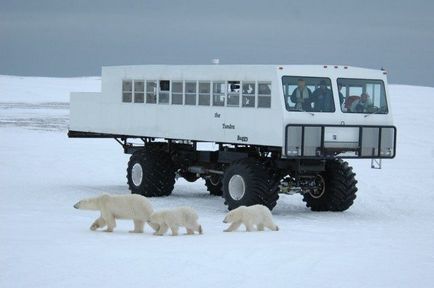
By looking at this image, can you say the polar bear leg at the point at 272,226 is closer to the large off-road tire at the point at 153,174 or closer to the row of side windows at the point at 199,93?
the row of side windows at the point at 199,93

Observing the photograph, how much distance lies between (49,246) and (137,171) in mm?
9014

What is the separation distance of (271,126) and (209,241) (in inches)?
178

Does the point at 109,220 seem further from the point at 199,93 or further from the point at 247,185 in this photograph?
the point at 199,93

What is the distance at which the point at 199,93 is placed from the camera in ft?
67.8

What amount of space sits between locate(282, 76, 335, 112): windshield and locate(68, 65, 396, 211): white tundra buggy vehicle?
0.02 meters

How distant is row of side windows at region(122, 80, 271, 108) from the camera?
19016 millimetres

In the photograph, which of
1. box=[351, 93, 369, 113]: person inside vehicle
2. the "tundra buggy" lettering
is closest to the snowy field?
the "tundra buggy" lettering

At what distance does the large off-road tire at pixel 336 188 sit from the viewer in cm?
1953

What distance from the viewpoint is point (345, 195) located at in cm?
1956

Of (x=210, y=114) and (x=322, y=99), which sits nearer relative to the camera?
(x=322, y=99)

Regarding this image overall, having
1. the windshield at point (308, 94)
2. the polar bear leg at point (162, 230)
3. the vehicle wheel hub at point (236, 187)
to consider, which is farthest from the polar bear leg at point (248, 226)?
the windshield at point (308, 94)

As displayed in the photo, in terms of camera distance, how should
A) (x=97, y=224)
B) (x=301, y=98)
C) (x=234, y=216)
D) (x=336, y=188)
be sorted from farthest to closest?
(x=336, y=188) → (x=301, y=98) → (x=234, y=216) → (x=97, y=224)

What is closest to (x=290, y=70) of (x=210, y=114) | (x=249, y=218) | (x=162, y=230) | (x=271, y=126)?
(x=271, y=126)

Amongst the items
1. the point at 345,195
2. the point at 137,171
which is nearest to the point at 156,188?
the point at 137,171
